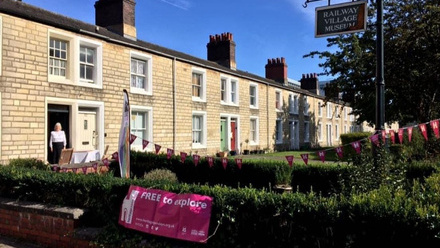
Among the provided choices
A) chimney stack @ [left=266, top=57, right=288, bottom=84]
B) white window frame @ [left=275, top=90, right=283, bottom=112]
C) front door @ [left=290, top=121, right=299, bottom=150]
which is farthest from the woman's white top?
chimney stack @ [left=266, top=57, right=288, bottom=84]

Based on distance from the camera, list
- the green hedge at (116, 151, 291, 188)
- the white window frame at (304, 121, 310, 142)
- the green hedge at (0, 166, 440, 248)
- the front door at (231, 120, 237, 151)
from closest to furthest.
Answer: the green hedge at (0, 166, 440, 248) → the green hedge at (116, 151, 291, 188) → the front door at (231, 120, 237, 151) → the white window frame at (304, 121, 310, 142)

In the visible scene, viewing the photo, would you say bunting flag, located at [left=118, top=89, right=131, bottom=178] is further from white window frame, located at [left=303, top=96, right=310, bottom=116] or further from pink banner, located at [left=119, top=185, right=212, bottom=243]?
white window frame, located at [left=303, top=96, right=310, bottom=116]

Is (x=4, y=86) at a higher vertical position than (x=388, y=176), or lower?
higher

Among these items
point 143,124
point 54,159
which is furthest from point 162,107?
point 54,159

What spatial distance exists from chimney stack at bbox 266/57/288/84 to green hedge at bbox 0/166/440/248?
30460 mm

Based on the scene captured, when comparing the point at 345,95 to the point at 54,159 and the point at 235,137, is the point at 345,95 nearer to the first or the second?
the point at 235,137

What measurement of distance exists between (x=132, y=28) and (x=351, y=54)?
41.6ft

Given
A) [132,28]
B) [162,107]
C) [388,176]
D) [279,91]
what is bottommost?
[388,176]

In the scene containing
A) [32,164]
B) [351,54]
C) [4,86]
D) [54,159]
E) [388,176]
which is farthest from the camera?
[351,54]

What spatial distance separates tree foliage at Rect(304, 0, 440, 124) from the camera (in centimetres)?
1509

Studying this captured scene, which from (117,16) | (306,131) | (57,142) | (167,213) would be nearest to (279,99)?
(306,131)

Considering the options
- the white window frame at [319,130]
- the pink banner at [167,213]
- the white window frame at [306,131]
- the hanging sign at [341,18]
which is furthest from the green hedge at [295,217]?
the white window frame at [319,130]

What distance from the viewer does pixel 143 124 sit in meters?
17.5

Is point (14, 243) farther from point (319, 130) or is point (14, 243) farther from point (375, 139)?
point (319, 130)
